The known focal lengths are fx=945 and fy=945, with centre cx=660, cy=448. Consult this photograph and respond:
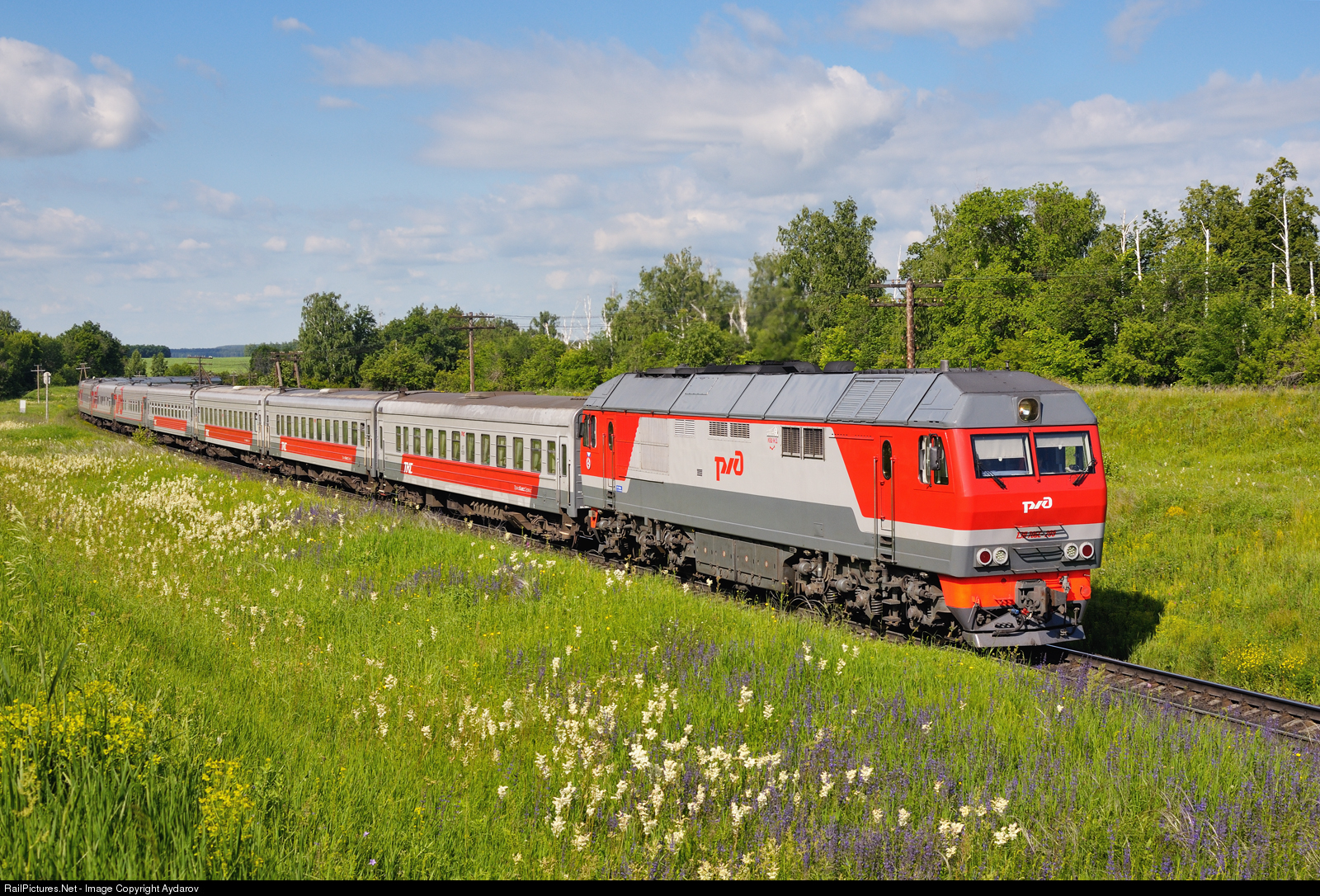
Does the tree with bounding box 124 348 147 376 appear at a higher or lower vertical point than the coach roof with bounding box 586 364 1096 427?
higher

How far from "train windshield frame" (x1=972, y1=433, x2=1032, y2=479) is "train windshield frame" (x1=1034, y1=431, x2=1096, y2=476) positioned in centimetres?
23

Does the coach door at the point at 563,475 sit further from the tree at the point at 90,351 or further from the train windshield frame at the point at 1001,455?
the tree at the point at 90,351

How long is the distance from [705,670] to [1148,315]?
52.1m

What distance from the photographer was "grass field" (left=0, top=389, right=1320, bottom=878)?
216 inches

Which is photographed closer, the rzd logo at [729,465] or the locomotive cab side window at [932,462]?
the locomotive cab side window at [932,462]

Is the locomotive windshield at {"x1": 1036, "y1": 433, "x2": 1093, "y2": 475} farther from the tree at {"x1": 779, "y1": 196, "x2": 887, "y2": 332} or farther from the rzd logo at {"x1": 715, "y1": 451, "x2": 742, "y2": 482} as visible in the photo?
the tree at {"x1": 779, "y1": 196, "x2": 887, "y2": 332}

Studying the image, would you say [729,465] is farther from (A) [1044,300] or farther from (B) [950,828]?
(A) [1044,300]

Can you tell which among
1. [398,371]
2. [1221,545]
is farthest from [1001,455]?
[398,371]

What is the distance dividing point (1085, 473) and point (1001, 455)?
145cm

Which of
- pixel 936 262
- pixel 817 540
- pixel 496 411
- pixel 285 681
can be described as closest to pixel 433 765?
pixel 285 681

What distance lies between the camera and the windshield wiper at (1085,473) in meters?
13.0

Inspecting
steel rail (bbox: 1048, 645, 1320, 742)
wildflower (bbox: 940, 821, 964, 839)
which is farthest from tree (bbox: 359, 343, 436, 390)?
wildflower (bbox: 940, 821, 964, 839)

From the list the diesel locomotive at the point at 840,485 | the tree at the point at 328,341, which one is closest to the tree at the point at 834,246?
the diesel locomotive at the point at 840,485

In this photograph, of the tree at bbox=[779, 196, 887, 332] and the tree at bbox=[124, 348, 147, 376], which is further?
the tree at bbox=[124, 348, 147, 376]
